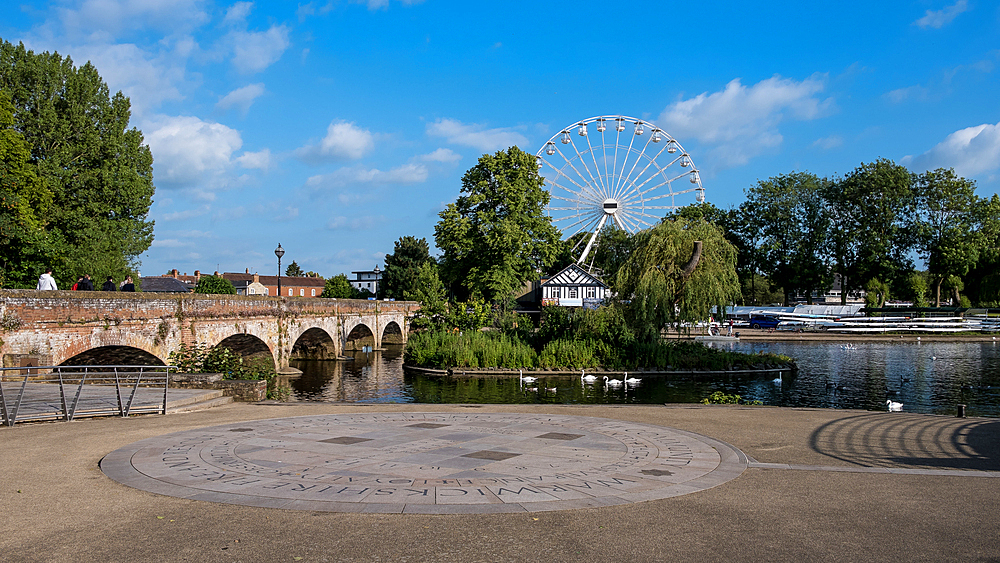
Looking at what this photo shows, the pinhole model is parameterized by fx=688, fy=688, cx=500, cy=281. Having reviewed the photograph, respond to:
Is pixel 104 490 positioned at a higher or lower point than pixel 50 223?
lower

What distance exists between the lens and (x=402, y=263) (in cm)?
8862

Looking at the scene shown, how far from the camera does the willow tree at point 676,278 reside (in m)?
33.0

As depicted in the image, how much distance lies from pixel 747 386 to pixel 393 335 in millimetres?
34007

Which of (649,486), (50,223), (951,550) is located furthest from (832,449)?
(50,223)

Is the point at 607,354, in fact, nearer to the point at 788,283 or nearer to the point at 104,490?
the point at 104,490

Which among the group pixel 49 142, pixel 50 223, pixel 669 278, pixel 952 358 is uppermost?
pixel 49 142

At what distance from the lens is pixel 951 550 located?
5.88m

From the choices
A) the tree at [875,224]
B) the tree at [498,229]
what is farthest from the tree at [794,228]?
the tree at [498,229]

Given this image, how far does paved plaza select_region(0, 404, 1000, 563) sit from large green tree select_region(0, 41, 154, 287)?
30301 millimetres

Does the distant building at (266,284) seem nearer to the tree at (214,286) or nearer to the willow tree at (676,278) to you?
the tree at (214,286)

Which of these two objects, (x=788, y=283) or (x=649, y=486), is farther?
(x=788, y=283)

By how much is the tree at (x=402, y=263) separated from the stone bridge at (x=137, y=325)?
158 ft

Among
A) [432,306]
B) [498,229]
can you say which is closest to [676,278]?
[432,306]

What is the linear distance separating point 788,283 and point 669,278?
51.6 meters
